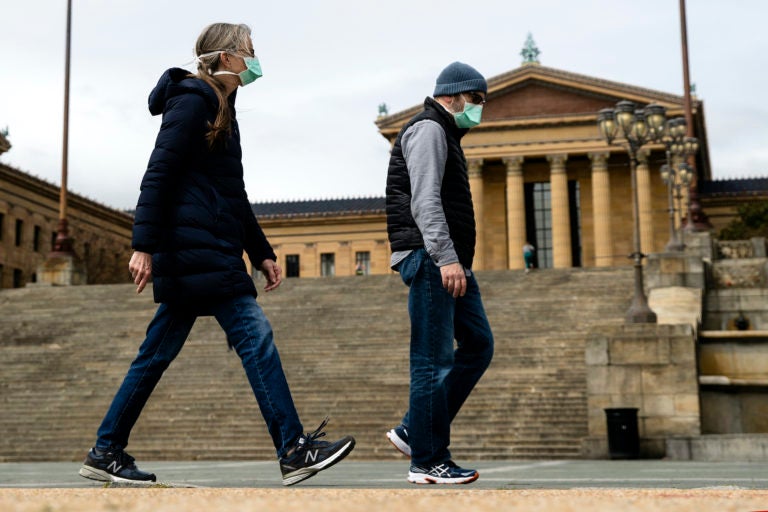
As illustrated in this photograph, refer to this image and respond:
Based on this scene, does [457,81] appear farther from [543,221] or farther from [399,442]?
[543,221]

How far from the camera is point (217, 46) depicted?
18.9 ft

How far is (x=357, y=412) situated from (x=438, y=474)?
11.3 meters

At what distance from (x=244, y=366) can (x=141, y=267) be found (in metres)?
0.70

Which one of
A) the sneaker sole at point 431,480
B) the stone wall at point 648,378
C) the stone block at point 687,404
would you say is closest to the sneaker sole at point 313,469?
the sneaker sole at point 431,480

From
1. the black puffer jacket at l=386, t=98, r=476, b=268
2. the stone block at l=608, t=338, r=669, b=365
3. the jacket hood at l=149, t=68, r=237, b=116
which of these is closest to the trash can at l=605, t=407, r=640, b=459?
the stone block at l=608, t=338, r=669, b=365

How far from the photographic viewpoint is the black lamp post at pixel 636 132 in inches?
683

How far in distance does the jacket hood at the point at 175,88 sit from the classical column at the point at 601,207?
5370cm

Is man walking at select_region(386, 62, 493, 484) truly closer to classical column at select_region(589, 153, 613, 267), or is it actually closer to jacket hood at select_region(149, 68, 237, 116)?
jacket hood at select_region(149, 68, 237, 116)

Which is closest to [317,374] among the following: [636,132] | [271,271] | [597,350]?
[597,350]

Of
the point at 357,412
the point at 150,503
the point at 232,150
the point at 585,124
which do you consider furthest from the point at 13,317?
the point at 585,124

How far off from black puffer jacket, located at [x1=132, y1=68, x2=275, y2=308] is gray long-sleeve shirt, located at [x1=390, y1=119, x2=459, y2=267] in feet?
2.95

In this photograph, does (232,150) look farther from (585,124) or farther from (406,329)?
(585,124)

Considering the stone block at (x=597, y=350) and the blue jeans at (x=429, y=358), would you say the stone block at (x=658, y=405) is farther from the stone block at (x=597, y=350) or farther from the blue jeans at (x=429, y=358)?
the blue jeans at (x=429, y=358)

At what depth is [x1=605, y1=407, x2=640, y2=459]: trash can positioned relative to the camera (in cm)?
1410
